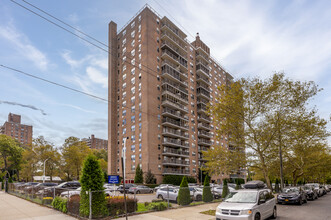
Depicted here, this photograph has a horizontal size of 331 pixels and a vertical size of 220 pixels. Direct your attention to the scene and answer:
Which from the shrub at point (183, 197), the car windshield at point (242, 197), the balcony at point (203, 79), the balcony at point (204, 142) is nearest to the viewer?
the car windshield at point (242, 197)

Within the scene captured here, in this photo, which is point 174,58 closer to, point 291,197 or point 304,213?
point 291,197

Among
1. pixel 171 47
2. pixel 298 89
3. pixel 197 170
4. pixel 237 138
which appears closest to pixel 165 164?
pixel 197 170

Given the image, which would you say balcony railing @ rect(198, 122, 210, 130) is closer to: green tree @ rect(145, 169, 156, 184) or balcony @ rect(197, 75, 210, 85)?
balcony @ rect(197, 75, 210, 85)

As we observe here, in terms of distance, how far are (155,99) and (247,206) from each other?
46.2 meters

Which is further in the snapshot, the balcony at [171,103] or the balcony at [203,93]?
the balcony at [203,93]

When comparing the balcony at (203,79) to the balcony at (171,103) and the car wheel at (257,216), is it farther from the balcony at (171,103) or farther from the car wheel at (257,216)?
the car wheel at (257,216)

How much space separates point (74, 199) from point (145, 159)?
38388 mm

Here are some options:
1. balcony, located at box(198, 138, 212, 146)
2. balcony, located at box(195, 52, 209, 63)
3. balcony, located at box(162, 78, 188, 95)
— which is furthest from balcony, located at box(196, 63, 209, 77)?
balcony, located at box(198, 138, 212, 146)

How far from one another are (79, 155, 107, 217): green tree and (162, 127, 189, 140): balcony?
4288cm

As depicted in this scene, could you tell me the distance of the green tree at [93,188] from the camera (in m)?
12.8

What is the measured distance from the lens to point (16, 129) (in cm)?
16475

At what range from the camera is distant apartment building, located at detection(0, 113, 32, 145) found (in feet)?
527

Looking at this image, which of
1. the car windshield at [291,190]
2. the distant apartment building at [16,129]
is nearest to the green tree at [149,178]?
the car windshield at [291,190]

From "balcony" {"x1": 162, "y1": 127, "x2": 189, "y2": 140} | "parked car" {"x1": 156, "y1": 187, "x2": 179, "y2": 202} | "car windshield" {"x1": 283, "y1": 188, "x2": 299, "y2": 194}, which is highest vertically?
"balcony" {"x1": 162, "y1": 127, "x2": 189, "y2": 140}
